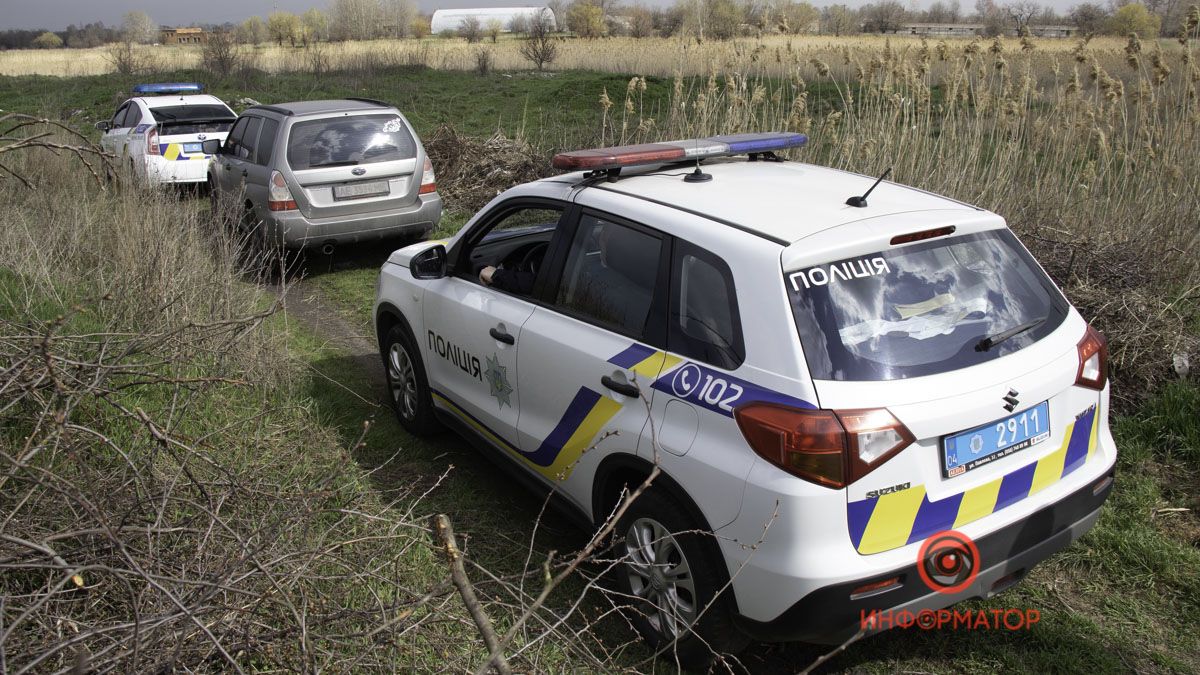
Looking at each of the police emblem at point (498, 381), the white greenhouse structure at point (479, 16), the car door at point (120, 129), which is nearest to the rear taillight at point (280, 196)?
the police emblem at point (498, 381)

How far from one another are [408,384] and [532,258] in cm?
137

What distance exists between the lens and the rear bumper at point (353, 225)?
925 cm

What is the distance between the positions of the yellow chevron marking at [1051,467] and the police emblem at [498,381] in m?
2.33

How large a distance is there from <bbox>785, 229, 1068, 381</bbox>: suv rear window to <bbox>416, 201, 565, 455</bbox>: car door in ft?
5.23

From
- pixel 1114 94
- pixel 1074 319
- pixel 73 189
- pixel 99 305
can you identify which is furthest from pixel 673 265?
pixel 73 189

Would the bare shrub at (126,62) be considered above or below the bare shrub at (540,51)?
below

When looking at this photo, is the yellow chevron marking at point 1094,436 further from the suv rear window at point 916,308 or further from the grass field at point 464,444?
the grass field at point 464,444

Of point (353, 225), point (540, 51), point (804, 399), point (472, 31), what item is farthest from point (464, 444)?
point (472, 31)

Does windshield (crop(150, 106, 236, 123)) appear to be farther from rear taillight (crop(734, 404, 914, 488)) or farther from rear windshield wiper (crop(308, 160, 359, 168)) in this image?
rear taillight (crop(734, 404, 914, 488))

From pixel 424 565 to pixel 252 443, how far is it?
48.1 inches

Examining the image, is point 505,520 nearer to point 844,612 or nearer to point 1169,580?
point 844,612

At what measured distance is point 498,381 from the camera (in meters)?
4.52

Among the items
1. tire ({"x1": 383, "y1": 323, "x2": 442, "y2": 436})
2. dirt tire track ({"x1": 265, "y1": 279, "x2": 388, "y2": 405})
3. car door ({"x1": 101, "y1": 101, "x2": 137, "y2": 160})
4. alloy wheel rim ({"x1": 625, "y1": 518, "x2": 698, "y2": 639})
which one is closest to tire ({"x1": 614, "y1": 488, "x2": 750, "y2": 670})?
alloy wheel rim ({"x1": 625, "y1": 518, "x2": 698, "y2": 639})

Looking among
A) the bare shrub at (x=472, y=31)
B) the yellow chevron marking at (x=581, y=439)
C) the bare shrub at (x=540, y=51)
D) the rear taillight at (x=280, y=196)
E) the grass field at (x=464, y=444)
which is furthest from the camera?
the bare shrub at (x=472, y=31)
